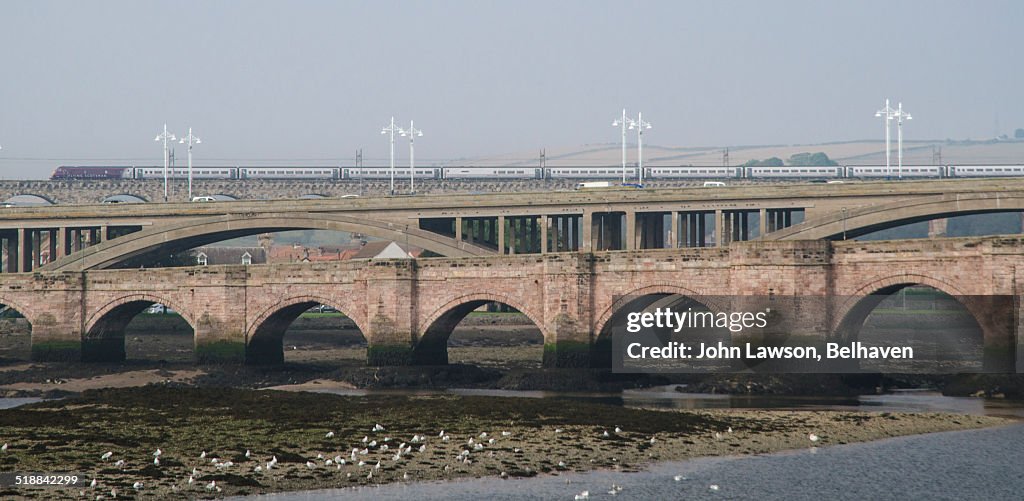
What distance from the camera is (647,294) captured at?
6272cm

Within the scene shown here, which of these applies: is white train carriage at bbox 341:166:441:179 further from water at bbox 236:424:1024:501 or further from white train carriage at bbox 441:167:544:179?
water at bbox 236:424:1024:501

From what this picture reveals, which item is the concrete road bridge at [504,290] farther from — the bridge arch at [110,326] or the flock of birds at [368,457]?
the flock of birds at [368,457]

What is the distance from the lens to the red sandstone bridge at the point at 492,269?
188 ft

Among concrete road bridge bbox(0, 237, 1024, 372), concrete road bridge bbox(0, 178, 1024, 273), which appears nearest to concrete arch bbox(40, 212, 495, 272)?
concrete road bridge bbox(0, 178, 1024, 273)

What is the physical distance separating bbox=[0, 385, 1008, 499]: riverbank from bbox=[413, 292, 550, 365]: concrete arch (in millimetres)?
12023

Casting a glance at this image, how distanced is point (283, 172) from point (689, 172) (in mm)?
44562

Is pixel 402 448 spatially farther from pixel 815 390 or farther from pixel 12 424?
pixel 815 390

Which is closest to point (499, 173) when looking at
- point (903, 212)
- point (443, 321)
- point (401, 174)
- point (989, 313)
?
point (401, 174)

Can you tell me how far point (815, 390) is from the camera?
186 feet

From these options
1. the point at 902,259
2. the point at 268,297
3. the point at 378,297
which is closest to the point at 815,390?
the point at 902,259

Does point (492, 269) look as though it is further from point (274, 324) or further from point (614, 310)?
point (274, 324)

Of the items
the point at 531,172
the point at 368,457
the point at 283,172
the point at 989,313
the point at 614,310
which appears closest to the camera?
the point at 368,457

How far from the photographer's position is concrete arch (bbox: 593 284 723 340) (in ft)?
201

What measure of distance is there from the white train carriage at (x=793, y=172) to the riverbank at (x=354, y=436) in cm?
10471
